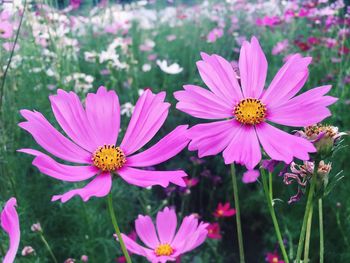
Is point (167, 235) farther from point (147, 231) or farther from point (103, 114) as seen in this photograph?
point (103, 114)

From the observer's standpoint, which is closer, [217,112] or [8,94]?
[217,112]

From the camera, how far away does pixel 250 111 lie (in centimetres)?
55

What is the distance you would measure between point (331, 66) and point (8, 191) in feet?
6.05

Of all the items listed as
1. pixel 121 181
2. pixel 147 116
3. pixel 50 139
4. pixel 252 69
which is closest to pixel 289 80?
pixel 252 69

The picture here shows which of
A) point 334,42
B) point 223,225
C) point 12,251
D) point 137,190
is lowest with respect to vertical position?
point 223,225

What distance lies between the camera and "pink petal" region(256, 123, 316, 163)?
1.48ft

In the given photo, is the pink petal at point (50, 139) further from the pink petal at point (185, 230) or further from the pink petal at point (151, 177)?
the pink petal at point (185, 230)

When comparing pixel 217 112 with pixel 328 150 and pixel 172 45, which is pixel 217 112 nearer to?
pixel 328 150

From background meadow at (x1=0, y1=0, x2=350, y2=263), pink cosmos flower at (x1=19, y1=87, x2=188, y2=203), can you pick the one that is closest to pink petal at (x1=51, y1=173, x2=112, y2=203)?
pink cosmos flower at (x1=19, y1=87, x2=188, y2=203)

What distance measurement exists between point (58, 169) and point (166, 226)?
1.21 feet

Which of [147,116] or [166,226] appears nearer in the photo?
[147,116]

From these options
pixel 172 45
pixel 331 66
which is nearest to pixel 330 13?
pixel 331 66

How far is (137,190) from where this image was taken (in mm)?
1777

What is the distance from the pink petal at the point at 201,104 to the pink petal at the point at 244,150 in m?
0.03
